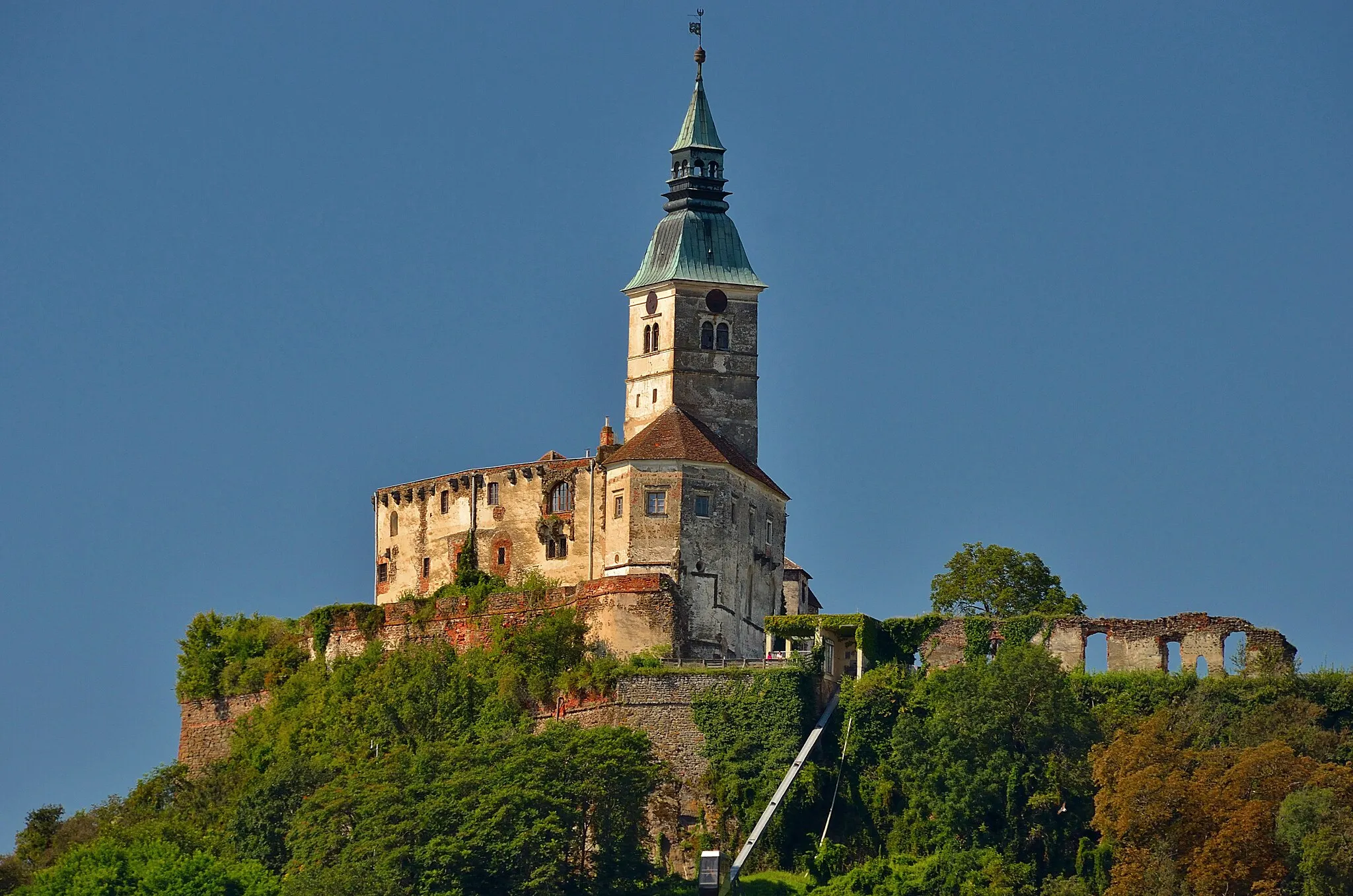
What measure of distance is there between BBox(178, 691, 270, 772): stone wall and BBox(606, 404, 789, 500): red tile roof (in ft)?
54.9

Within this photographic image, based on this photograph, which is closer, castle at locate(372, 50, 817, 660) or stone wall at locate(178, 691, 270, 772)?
castle at locate(372, 50, 817, 660)

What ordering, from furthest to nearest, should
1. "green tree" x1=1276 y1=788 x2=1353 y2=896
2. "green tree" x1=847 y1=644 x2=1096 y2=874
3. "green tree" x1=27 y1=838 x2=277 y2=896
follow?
"green tree" x1=27 y1=838 x2=277 y2=896
"green tree" x1=847 y1=644 x2=1096 y2=874
"green tree" x1=1276 y1=788 x2=1353 y2=896

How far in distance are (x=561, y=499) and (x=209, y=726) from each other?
612 inches

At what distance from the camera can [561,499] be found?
102750 mm

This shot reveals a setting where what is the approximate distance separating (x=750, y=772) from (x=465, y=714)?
10347mm

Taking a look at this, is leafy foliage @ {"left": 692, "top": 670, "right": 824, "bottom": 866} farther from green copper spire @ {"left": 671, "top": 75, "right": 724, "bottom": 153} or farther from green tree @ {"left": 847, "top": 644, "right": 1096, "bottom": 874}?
green copper spire @ {"left": 671, "top": 75, "right": 724, "bottom": 153}

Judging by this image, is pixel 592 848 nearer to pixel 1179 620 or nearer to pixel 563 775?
pixel 563 775

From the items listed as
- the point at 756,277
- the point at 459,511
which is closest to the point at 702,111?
the point at 756,277

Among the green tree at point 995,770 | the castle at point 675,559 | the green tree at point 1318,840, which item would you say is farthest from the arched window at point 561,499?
the green tree at point 1318,840

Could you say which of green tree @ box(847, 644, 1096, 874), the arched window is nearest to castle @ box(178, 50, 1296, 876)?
the arched window

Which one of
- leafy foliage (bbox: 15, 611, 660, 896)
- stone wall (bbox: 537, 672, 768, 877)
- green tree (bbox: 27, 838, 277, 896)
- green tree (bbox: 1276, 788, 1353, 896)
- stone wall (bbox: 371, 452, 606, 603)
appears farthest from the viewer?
stone wall (bbox: 371, 452, 606, 603)

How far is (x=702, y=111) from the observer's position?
10700 cm

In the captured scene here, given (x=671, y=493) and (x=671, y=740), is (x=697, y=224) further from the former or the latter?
(x=671, y=740)

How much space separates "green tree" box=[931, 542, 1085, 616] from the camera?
102m
